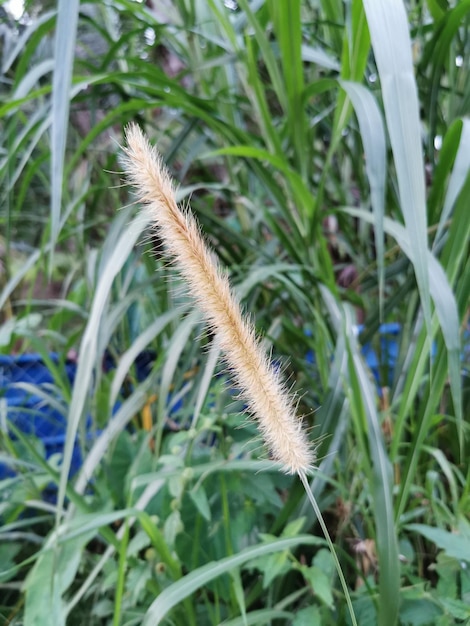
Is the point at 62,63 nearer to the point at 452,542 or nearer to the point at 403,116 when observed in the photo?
the point at 403,116

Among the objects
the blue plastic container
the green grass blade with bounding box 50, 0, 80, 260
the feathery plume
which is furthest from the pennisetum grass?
the blue plastic container

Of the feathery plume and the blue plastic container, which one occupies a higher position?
the feathery plume

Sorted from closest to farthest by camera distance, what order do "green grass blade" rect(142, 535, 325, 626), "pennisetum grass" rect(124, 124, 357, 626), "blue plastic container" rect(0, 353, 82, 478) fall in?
"pennisetum grass" rect(124, 124, 357, 626) → "green grass blade" rect(142, 535, 325, 626) → "blue plastic container" rect(0, 353, 82, 478)

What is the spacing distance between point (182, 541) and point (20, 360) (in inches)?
25.4

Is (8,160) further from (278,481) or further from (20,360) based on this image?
(20,360)

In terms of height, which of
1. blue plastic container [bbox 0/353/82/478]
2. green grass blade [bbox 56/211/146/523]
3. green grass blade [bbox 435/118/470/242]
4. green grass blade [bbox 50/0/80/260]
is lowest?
blue plastic container [bbox 0/353/82/478]

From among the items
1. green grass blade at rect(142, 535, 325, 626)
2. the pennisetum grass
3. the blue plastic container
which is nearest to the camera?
the pennisetum grass

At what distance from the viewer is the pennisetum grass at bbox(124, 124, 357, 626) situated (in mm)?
234

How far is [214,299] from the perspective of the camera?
0.80 feet

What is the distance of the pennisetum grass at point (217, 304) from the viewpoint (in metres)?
0.23

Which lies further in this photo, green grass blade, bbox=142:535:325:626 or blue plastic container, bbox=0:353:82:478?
blue plastic container, bbox=0:353:82:478

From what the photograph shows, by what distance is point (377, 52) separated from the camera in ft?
0.97

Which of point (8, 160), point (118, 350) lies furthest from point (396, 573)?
point (118, 350)

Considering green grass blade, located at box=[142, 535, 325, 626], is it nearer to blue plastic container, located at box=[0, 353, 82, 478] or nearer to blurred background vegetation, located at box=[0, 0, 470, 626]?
blurred background vegetation, located at box=[0, 0, 470, 626]
